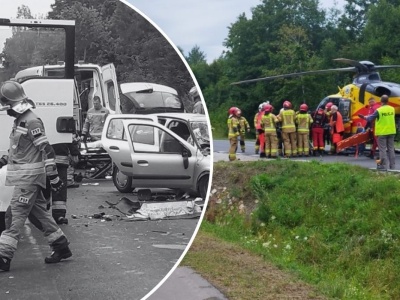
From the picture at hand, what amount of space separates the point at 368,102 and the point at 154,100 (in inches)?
771

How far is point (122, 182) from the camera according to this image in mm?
1823

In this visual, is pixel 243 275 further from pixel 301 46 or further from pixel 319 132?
pixel 301 46

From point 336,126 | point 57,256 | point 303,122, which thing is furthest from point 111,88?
point 336,126

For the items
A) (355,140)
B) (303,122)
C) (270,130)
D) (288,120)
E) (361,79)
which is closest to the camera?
(270,130)

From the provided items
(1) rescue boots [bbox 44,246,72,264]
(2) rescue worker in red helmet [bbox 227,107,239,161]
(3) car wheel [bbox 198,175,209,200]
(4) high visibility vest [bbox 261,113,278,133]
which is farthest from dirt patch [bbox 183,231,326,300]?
(4) high visibility vest [bbox 261,113,278,133]

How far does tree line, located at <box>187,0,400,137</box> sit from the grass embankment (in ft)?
83.4

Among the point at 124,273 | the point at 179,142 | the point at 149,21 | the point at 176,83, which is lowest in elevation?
the point at 124,273

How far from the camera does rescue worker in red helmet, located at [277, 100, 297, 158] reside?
1950cm

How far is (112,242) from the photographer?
179 cm

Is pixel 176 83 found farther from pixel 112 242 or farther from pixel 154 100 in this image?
pixel 112 242

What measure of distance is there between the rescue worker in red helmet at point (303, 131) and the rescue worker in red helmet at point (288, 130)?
0.49ft

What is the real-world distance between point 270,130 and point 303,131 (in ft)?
4.29

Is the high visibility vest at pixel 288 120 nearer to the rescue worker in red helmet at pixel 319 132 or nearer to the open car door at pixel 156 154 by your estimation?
the rescue worker in red helmet at pixel 319 132

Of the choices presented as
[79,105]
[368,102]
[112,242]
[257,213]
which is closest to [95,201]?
[112,242]
